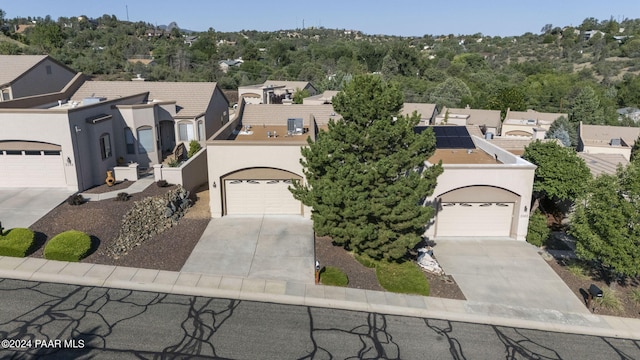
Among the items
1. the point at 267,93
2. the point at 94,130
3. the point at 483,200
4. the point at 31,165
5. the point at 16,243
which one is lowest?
the point at 16,243

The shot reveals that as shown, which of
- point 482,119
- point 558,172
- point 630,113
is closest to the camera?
point 558,172

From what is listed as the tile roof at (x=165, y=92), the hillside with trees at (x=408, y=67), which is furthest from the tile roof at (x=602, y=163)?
the hillside with trees at (x=408, y=67)

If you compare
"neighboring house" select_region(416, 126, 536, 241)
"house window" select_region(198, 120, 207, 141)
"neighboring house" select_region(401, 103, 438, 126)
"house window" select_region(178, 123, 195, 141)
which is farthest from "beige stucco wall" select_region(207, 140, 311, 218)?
"neighboring house" select_region(401, 103, 438, 126)

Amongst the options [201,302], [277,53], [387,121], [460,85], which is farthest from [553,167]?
[277,53]

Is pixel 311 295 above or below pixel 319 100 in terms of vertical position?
below

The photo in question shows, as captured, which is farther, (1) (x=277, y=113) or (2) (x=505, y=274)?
(1) (x=277, y=113)

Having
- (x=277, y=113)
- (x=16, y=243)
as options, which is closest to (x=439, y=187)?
(x=277, y=113)

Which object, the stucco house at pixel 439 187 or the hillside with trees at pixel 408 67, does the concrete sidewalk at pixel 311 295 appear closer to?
the stucco house at pixel 439 187

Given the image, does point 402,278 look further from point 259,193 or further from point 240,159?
point 240,159
